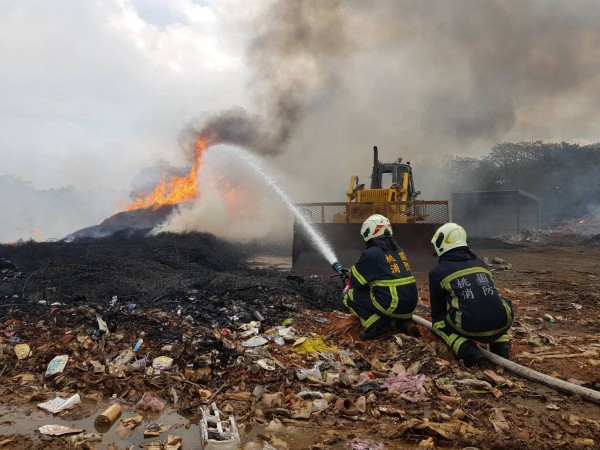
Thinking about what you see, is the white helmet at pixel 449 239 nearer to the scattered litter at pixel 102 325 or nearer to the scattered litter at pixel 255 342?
the scattered litter at pixel 255 342

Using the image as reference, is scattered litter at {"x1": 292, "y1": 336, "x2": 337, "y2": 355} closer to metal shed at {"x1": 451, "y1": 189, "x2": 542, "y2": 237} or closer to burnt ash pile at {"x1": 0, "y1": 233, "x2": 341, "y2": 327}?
burnt ash pile at {"x1": 0, "y1": 233, "x2": 341, "y2": 327}

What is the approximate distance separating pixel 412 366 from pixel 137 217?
18.5 m

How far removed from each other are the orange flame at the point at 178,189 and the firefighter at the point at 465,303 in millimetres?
16684

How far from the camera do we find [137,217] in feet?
68.8

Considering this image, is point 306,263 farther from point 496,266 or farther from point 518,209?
point 518,209

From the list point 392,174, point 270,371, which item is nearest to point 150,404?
point 270,371

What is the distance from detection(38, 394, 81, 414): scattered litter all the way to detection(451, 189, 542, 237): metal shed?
37073mm

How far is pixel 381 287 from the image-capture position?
5.67 meters

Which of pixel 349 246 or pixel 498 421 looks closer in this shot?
pixel 498 421

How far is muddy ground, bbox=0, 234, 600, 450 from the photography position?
3.57m

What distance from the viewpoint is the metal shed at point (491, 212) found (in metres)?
37.8

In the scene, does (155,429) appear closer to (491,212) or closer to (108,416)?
(108,416)

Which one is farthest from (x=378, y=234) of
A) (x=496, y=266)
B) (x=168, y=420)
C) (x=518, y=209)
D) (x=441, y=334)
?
(x=518, y=209)

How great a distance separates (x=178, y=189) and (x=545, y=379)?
64.8ft
